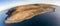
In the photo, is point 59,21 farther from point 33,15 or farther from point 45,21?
point 33,15

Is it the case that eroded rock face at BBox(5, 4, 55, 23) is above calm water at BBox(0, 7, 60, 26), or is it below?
above

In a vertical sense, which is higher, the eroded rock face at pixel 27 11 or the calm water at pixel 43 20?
the eroded rock face at pixel 27 11

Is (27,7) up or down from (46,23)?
up

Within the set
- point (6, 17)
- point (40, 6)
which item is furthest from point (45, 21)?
point (6, 17)

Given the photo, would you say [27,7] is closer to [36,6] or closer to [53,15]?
[36,6]

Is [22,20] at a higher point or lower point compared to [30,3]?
lower

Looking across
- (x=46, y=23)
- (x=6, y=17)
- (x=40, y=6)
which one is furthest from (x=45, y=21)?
(x=6, y=17)
